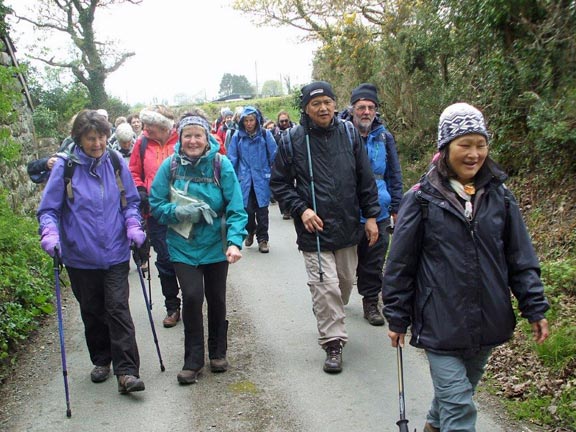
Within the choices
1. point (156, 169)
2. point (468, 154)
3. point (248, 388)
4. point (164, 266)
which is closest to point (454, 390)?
point (468, 154)

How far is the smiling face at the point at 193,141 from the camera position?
5.00m

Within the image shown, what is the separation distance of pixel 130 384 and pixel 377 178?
9.76 ft

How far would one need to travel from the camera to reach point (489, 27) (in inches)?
325

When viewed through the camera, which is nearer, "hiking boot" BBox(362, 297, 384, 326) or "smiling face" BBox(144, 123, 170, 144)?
"hiking boot" BBox(362, 297, 384, 326)

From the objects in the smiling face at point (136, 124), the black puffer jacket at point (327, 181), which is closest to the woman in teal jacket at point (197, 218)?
the black puffer jacket at point (327, 181)

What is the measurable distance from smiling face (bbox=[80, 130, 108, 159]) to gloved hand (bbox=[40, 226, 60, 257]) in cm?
66

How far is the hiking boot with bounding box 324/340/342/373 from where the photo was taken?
16.7 ft

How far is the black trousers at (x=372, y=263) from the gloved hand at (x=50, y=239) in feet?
8.96

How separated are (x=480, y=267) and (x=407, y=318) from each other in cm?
48

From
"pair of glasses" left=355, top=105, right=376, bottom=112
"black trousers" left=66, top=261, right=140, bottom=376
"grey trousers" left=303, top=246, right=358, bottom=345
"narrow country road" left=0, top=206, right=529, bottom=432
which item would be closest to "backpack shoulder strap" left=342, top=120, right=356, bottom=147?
"pair of glasses" left=355, top=105, right=376, bottom=112

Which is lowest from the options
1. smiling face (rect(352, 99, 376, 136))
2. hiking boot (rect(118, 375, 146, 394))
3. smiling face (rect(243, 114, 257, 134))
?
hiking boot (rect(118, 375, 146, 394))

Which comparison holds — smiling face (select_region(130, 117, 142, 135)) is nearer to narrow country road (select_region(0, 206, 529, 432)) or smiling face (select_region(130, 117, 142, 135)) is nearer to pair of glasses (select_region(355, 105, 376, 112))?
narrow country road (select_region(0, 206, 529, 432))

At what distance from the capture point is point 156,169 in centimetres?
661

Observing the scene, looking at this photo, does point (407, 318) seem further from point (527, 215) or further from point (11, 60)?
point (11, 60)
